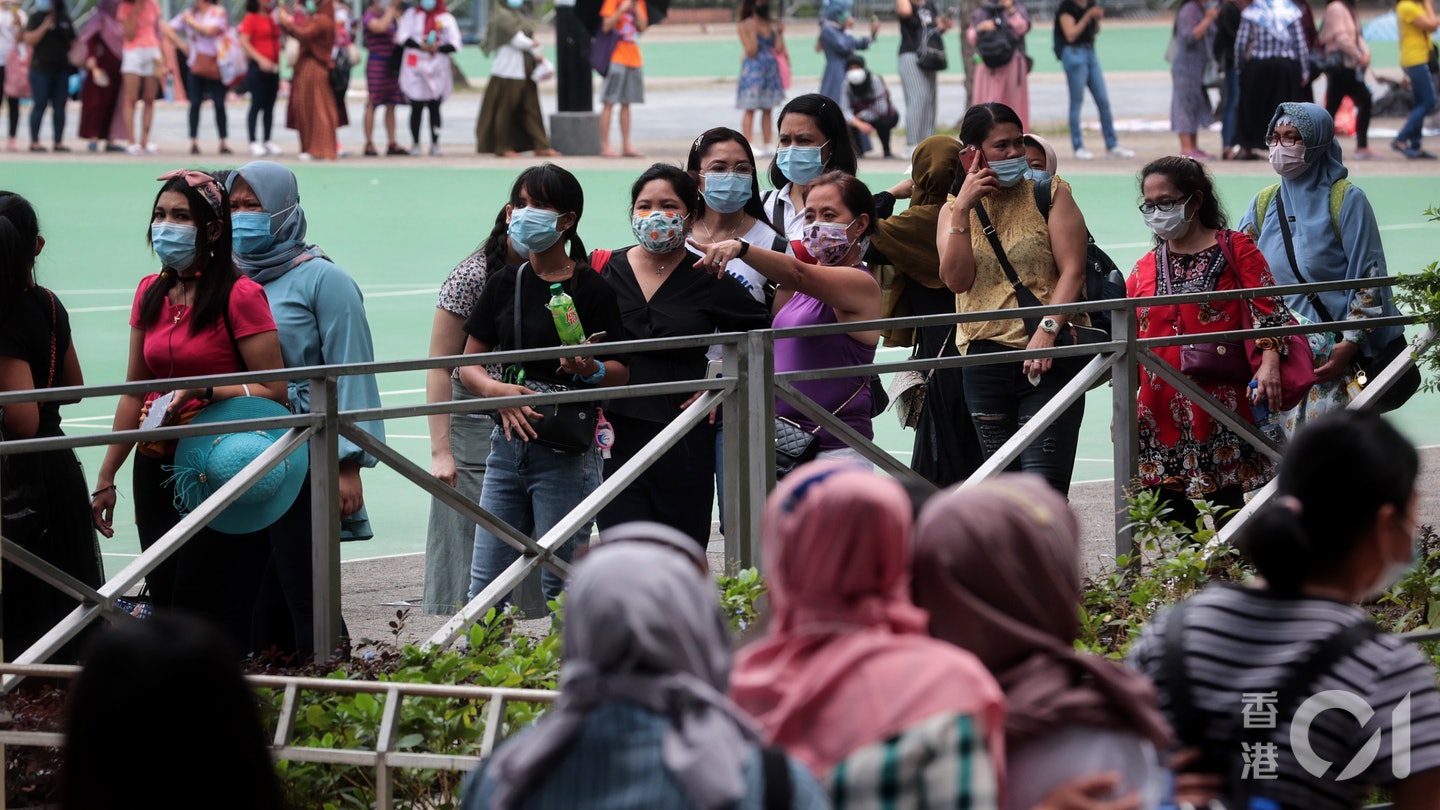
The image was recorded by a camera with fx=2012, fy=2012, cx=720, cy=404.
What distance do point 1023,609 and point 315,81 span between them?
955 inches

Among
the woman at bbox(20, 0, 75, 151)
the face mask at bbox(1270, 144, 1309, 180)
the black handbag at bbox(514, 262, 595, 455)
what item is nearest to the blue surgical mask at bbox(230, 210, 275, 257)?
the black handbag at bbox(514, 262, 595, 455)

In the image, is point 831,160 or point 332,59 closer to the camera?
point 831,160

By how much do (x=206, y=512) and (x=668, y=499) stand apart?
196 centimetres

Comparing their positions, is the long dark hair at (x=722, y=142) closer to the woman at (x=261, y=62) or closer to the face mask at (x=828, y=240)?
the face mask at (x=828, y=240)

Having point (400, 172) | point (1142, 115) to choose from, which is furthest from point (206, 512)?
point (1142, 115)

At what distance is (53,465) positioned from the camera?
6414 mm

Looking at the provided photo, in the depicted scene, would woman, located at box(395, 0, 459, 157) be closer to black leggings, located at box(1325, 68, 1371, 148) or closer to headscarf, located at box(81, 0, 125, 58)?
headscarf, located at box(81, 0, 125, 58)

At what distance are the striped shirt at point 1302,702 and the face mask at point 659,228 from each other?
12.9 feet

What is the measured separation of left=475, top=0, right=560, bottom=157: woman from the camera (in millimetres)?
25219

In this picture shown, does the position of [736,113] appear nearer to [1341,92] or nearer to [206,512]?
[1341,92]

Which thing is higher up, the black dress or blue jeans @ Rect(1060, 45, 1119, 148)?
blue jeans @ Rect(1060, 45, 1119, 148)

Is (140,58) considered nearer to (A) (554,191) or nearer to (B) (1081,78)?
(B) (1081,78)

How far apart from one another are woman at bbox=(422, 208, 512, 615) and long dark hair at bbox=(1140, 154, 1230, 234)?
2332 millimetres

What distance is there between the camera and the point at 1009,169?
7.36m
